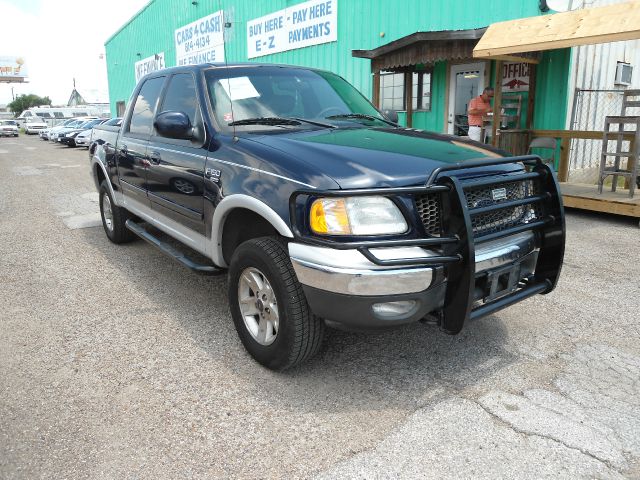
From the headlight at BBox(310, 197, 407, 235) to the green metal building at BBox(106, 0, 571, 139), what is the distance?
2.97 m

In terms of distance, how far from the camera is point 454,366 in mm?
3195

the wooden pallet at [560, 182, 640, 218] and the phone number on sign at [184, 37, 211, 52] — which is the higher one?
the phone number on sign at [184, 37, 211, 52]

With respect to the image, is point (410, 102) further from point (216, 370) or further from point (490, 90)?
point (216, 370)

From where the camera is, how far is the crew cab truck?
8.38 ft

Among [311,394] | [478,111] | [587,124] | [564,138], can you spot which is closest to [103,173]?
[311,394]

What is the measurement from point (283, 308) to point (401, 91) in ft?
35.6

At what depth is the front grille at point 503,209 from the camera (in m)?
2.85

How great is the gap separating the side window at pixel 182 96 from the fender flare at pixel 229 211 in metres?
0.85

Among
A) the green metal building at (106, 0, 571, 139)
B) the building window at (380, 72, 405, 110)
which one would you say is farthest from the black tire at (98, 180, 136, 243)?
the building window at (380, 72, 405, 110)

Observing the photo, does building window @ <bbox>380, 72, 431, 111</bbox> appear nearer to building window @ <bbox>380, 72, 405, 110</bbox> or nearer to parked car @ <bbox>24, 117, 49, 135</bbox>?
building window @ <bbox>380, 72, 405, 110</bbox>

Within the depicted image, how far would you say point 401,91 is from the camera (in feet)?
41.5

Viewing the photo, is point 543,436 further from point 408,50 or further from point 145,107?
point 408,50

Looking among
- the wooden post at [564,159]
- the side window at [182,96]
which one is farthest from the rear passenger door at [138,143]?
the wooden post at [564,159]

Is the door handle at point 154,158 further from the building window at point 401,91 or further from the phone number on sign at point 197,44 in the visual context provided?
the phone number on sign at point 197,44
